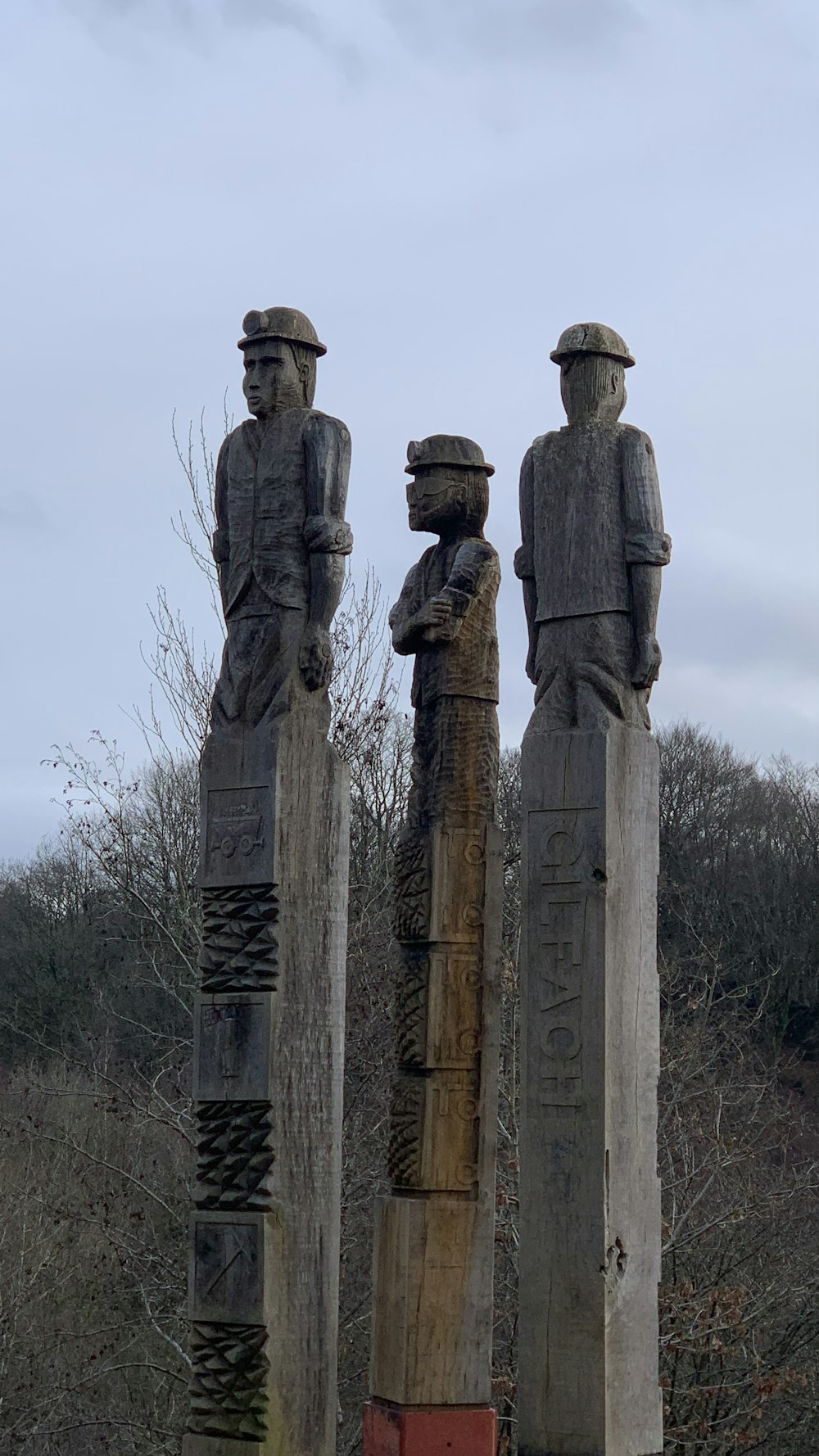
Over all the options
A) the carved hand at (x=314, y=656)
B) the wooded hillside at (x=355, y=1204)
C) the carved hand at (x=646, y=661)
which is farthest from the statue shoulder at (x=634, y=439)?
the wooded hillside at (x=355, y=1204)

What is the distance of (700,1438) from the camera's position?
1278cm

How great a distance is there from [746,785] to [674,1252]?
107 ft

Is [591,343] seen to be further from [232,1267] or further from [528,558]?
[232,1267]

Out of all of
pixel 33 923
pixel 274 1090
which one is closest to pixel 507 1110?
pixel 274 1090

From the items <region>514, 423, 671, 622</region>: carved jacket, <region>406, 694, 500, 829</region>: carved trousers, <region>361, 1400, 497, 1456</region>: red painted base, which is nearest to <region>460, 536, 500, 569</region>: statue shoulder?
<region>406, 694, 500, 829</region>: carved trousers

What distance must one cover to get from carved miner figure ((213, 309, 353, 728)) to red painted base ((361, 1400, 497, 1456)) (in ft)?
8.44

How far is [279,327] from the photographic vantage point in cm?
761

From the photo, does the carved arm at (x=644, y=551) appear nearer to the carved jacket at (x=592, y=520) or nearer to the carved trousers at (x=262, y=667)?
the carved jacket at (x=592, y=520)

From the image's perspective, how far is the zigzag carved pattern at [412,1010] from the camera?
7219mm

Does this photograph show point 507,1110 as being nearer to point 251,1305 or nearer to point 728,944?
point 251,1305

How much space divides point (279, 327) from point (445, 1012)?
9.13 ft

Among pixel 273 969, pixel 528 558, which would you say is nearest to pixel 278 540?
pixel 528 558

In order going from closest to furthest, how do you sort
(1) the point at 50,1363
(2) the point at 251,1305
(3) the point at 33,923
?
(2) the point at 251,1305, (1) the point at 50,1363, (3) the point at 33,923

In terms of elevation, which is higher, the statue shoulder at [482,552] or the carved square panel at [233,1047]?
the statue shoulder at [482,552]
